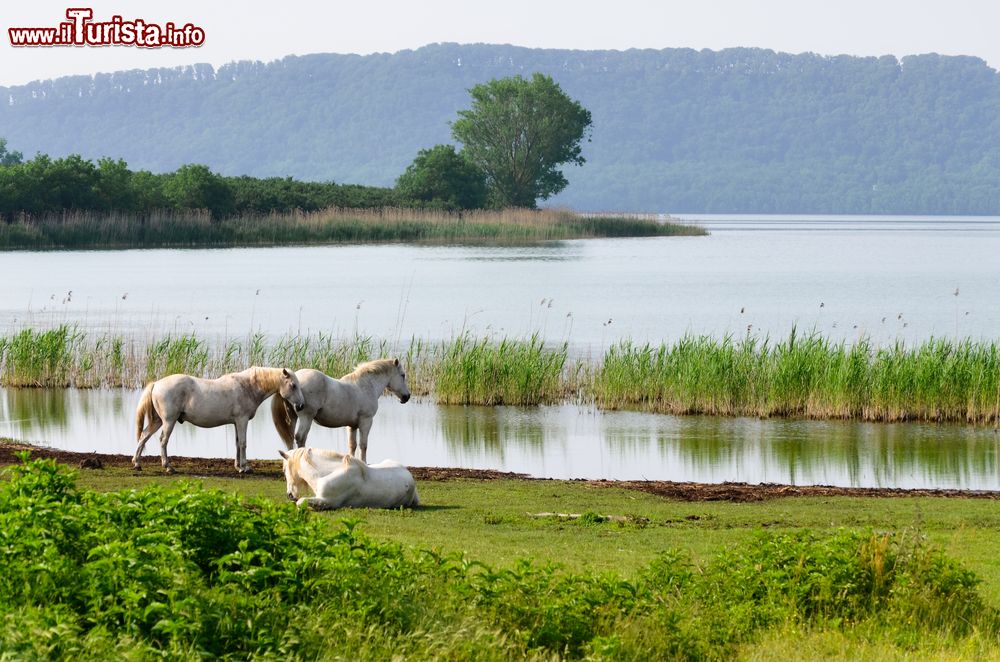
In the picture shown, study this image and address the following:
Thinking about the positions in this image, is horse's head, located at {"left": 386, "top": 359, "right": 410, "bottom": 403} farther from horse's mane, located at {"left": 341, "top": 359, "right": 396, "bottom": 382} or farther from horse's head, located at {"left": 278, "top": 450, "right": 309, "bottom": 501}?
horse's head, located at {"left": 278, "top": 450, "right": 309, "bottom": 501}

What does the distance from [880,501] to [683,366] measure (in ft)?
36.9

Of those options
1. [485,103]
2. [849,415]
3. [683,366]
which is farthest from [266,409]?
[485,103]

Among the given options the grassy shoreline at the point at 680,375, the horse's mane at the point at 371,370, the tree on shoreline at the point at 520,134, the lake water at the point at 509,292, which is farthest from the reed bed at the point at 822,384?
the tree on shoreline at the point at 520,134

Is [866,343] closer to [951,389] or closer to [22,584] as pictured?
[951,389]

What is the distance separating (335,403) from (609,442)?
6959 mm

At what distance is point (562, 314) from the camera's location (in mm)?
49156

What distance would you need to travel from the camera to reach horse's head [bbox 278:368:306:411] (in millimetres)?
16328

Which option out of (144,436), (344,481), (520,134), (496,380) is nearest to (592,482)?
(344,481)

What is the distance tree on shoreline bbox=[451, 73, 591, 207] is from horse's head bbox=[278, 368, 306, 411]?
104m

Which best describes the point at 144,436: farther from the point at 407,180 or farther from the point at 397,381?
the point at 407,180

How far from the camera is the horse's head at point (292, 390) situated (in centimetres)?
1633

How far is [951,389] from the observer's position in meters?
24.4

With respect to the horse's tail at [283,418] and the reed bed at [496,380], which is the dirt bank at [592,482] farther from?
the reed bed at [496,380]

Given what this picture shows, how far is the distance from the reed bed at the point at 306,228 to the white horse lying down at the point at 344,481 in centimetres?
6065
